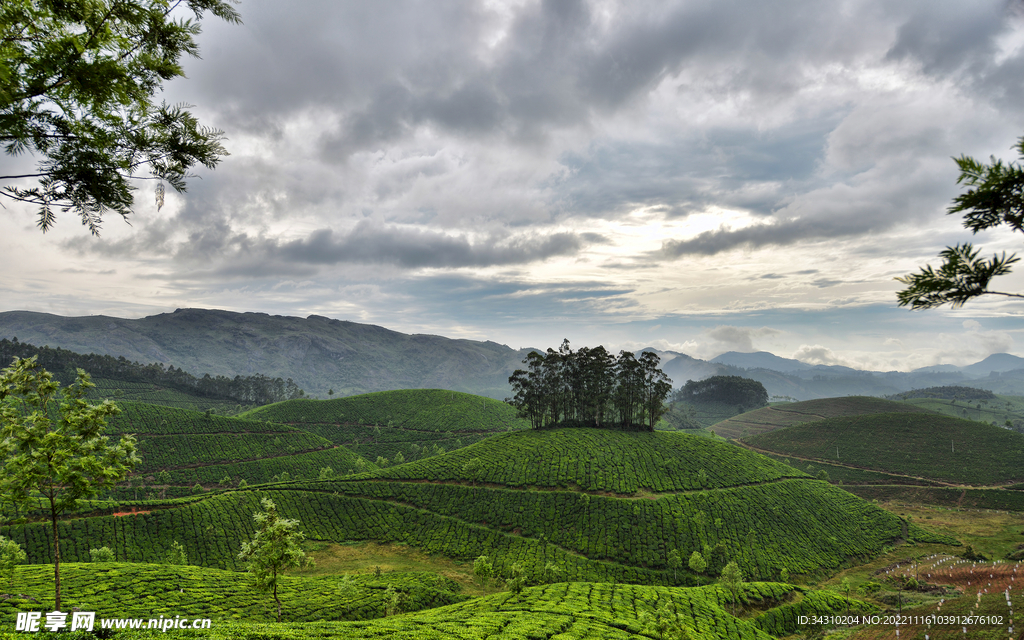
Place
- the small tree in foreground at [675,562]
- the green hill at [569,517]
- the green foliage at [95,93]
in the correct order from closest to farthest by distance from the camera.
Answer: the green foliage at [95,93]
the small tree in foreground at [675,562]
the green hill at [569,517]

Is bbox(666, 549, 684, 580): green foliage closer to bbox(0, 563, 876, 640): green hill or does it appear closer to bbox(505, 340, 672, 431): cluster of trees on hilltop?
bbox(0, 563, 876, 640): green hill

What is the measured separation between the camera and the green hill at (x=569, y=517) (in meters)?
52.0

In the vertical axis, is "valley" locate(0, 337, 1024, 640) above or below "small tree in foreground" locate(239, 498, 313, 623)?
below

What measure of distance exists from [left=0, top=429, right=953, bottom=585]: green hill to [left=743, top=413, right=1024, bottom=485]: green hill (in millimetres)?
53588

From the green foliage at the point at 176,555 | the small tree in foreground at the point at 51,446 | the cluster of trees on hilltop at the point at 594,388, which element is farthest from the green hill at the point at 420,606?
the cluster of trees on hilltop at the point at 594,388

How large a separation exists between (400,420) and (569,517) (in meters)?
92.4

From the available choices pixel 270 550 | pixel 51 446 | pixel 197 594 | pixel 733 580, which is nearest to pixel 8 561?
pixel 51 446

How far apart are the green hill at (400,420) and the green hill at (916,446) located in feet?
332

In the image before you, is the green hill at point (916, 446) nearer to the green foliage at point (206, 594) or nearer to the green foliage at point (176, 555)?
the green foliage at point (206, 594)

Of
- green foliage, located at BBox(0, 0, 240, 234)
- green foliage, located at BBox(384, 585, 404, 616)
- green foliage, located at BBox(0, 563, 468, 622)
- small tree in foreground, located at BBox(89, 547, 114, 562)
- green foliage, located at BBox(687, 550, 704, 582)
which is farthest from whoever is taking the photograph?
green foliage, located at BBox(687, 550, 704, 582)

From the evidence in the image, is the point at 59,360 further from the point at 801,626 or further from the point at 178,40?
the point at 801,626

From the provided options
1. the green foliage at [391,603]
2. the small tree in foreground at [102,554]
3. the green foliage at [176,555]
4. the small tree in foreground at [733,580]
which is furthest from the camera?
the green foliage at [176,555]

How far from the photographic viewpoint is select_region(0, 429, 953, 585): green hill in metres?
52.0

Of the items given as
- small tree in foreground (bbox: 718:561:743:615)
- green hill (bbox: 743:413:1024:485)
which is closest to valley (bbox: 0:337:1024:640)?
small tree in foreground (bbox: 718:561:743:615)
